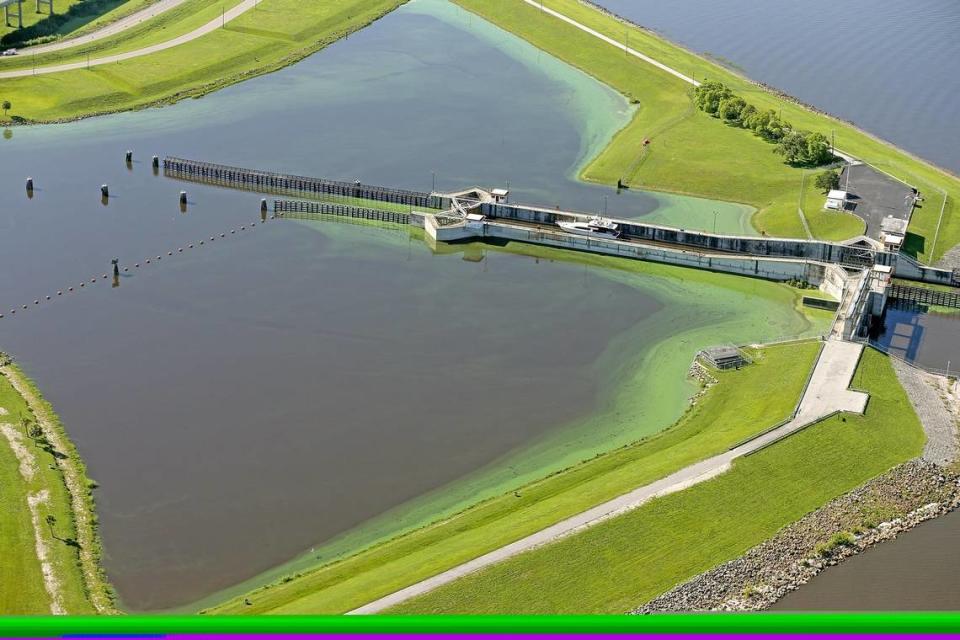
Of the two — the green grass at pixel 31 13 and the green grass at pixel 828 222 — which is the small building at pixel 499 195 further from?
the green grass at pixel 31 13

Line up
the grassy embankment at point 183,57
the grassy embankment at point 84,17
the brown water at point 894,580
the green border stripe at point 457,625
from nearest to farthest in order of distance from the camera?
the green border stripe at point 457,625 < the brown water at point 894,580 < the grassy embankment at point 183,57 < the grassy embankment at point 84,17

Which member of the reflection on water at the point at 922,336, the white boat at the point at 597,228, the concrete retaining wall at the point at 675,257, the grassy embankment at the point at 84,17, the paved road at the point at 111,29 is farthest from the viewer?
the grassy embankment at the point at 84,17

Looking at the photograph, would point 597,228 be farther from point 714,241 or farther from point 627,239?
point 714,241

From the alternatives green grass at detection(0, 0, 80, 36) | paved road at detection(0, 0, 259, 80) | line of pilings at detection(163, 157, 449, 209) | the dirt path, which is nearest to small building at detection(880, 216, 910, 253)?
line of pilings at detection(163, 157, 449, 209)

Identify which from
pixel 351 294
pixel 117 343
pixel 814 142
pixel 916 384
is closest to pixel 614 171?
pixel 814 142

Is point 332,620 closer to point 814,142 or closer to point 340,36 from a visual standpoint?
point 814,142

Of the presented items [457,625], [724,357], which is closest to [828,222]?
[724,357]

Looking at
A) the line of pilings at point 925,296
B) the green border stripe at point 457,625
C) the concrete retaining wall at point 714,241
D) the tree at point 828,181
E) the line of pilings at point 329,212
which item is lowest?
the line of pilings at point 329,212

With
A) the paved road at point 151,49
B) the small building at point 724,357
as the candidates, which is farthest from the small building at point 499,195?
the paved road at point 151,49
